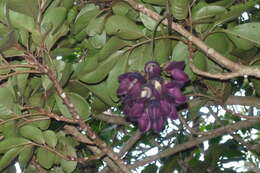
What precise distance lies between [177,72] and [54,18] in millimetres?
434

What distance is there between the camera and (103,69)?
1774mm

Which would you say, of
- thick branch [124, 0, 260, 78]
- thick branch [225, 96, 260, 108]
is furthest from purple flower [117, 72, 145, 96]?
thick branch [225, 96, 260, 108]

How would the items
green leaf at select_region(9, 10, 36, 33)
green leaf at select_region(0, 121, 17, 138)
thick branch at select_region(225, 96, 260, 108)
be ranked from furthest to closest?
thick branch at select_region(225, 96, 260, 108) → green leaf at select_region(0, 121, 17, 138) → green leaf at select_region(9, 10, 36, 33)

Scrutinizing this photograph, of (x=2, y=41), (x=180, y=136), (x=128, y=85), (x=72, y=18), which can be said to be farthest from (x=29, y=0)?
(x=180, y=136)

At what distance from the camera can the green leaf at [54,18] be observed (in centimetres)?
154

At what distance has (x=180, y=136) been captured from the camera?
10.4ft

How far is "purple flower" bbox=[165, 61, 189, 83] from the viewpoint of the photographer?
137 centimetres

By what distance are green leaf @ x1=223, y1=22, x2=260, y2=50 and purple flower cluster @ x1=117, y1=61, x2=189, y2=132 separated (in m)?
0.34

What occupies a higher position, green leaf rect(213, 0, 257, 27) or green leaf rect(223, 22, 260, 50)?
green leaf rect(213, 0, 257, 27)

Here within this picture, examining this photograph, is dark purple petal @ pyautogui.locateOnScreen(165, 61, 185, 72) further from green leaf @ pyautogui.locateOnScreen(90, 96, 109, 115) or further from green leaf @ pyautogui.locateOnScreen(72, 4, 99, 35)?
green leaf @ pyautogui.locateOnScreen(90, 96, 109, 115)

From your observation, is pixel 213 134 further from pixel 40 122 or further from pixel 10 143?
pixel 10 143

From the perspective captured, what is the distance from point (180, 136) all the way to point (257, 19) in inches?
42.3

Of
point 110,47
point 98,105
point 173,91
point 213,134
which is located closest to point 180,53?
point 110,47

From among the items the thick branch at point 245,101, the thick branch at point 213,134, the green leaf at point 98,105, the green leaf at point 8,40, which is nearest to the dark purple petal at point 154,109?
the green leaf at point 8,40
